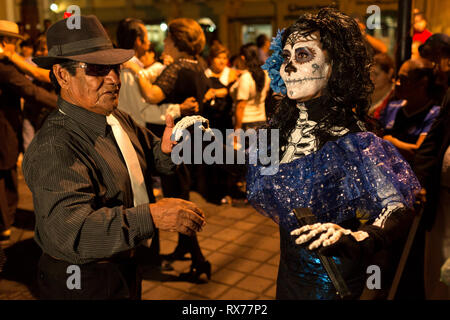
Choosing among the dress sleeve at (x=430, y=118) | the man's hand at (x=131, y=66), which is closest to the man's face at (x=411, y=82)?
the dress sleeve at (x=430, y=118)

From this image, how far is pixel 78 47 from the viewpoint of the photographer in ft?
7.43

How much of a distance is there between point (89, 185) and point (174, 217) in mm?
412

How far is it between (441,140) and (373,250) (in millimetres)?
1726

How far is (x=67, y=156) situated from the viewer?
6.73ft

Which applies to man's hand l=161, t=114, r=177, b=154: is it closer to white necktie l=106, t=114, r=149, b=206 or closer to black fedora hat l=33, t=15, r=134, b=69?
white necktie l=106, t=114, r=149, b=206

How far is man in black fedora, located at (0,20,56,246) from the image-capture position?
463 cm

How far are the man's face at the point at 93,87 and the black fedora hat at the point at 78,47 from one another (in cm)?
6

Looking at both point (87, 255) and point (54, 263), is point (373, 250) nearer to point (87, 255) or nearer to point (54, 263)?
point (87, 255)

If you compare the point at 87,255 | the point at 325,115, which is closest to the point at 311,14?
the point at 325,115

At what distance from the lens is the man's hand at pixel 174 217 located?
6.48ft

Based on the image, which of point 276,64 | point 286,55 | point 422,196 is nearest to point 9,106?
point 276,64

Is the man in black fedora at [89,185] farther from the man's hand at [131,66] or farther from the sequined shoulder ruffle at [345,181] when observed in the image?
the man's hand at [131,66]

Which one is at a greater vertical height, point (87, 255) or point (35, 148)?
point (35, 148)

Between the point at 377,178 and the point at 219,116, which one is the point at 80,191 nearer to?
the point at 377,178
